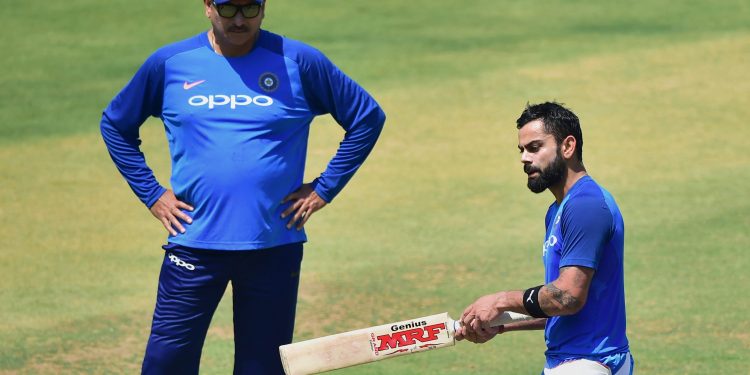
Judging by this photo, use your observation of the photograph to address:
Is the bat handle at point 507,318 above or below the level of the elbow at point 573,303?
below

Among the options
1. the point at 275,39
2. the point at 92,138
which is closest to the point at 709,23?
the point at 92,138

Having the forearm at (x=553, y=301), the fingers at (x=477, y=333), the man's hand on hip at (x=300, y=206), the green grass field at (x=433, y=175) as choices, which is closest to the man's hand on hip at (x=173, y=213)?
the man's hand on hip at (x=300, y=206)

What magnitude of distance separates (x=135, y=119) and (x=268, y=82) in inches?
29.7

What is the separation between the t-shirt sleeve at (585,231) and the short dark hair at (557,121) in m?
0.28

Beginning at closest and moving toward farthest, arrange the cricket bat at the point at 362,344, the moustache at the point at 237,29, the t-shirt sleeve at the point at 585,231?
the t-shirt sleeve at the point at 585,231
the cricket bat at the point at 362,344
the moustache at the point at 237,29

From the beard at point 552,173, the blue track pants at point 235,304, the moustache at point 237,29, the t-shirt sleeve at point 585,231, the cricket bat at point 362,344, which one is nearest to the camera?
the t-shirt sleeve at point 585,231

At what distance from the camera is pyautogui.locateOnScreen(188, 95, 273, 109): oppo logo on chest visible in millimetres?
6676

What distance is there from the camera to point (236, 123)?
21.9ft

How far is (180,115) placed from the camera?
265 inches

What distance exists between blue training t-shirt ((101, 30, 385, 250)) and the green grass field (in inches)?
91.3

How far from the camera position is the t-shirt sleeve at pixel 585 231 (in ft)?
18.4

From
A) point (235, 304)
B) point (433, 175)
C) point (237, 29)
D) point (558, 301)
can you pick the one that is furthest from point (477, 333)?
point (433, 175)

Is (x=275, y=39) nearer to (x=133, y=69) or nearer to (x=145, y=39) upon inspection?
(x=133, y=69)

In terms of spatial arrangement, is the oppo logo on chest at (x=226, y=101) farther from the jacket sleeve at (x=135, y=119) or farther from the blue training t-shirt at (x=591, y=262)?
the blue training t-shirt at (x=591, y=262)
